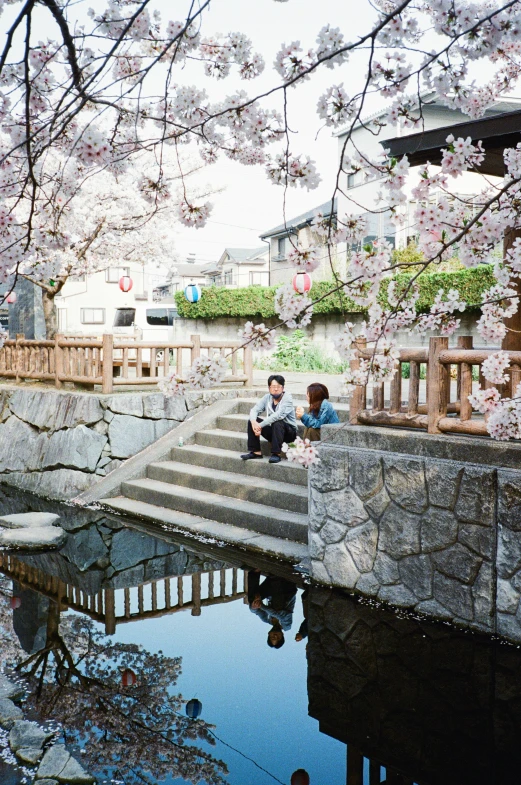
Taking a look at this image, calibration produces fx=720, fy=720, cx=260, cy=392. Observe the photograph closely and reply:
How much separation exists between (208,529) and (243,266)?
3358 centimetres

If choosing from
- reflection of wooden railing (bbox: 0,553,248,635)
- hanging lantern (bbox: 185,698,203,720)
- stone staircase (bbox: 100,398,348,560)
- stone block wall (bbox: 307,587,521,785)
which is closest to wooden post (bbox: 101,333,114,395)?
stone staircase (bbox: 100,398,348,560)

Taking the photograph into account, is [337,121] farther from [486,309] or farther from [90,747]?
[90,747]

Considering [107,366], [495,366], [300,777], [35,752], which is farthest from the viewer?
[107,366]

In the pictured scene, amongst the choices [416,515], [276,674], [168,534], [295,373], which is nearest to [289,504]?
[168,534]

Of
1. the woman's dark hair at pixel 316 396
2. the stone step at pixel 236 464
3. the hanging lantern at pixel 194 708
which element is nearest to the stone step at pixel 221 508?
the stone step at pixel 236 464

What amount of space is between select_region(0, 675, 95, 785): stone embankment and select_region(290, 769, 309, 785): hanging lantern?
3.21 feet

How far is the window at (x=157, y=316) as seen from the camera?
37.9 meters

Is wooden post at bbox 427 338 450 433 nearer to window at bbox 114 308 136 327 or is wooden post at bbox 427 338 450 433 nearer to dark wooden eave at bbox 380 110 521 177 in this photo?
dark wooden eave at bbox 380 110 521 177

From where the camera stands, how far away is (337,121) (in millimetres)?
3338

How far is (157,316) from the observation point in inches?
1534

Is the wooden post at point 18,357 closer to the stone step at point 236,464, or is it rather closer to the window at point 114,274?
the stone step at point 236,464

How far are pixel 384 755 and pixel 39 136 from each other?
11.5 ft

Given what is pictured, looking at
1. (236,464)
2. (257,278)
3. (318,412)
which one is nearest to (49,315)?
(236,464)

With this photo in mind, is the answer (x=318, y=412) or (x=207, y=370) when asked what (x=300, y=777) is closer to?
(x=207, y=370)
